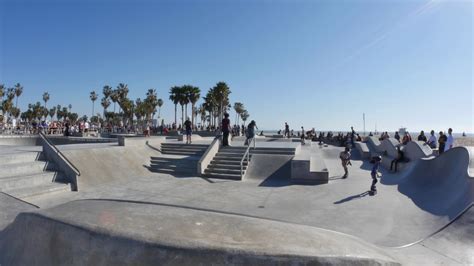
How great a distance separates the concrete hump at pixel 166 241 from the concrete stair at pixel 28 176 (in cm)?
523

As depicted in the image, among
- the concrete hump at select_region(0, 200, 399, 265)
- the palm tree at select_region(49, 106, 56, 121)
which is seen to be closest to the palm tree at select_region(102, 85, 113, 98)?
the palm tree at select_region(49, 106, 56, 121)

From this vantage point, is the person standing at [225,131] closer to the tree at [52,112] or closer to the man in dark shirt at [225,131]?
the man in dark shirt at [225,131]

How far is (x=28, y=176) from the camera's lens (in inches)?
366

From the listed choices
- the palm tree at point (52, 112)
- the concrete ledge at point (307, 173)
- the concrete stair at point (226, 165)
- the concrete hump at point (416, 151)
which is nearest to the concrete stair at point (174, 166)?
the concrete stair at point (226, 165)

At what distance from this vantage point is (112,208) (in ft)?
14.3

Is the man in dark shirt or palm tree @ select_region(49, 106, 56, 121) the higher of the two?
palm tree @ select_region(49, 106, 56, 121)

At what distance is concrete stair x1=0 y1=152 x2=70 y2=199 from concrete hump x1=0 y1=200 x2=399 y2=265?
206 inches

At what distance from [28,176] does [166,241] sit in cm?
899

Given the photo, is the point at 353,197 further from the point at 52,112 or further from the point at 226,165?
the point at 52,112

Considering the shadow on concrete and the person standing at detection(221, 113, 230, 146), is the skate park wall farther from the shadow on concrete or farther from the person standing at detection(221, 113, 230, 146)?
the shadow on concrete

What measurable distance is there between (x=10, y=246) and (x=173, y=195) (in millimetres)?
4983

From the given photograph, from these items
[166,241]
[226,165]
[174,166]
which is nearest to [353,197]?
[226,165]

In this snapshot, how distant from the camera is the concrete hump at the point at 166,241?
9.25 ft

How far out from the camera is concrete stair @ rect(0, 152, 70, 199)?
858 cm
